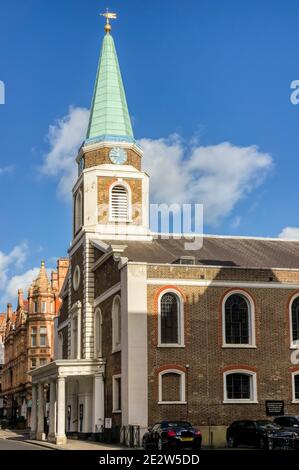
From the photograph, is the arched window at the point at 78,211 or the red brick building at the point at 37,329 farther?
the red brick building at the point at 37,329

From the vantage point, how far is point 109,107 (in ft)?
177

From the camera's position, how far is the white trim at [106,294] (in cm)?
4506

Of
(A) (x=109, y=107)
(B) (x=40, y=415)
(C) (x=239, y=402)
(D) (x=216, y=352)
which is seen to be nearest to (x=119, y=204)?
(A) (x=109, y=107)

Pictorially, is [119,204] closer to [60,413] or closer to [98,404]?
[98,404]

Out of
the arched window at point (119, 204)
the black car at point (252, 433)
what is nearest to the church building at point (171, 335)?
the arched window at point (119, 204)

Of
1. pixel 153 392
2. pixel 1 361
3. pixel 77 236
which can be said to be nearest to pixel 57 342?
pixel 77 236

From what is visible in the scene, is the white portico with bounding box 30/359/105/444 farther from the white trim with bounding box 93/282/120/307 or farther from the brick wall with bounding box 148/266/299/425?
the brick wall with bounding box 148/266/299/425

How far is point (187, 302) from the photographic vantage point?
4334 centimetres

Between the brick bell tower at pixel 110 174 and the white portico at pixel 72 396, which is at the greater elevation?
the brick bell tower at pixel 110 174

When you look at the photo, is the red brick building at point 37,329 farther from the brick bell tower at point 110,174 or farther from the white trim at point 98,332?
the white trim at point 98,332

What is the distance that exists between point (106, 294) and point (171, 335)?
18.9 feet

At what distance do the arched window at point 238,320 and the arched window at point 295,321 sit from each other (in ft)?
7.82

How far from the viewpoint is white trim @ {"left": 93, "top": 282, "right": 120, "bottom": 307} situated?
148 ft
